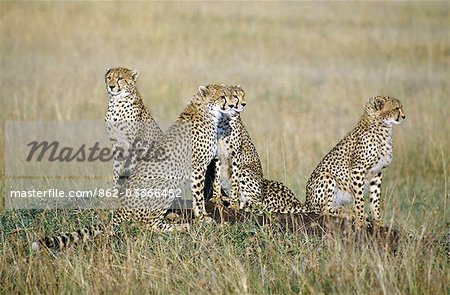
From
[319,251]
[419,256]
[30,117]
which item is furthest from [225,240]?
[30,117]

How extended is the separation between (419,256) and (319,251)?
0.55 metres

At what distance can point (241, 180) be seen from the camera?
696cm

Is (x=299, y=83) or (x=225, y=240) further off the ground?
(x=299, y=83)

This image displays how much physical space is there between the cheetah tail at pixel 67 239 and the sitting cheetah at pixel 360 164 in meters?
1.76

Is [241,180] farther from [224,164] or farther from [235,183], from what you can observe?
[224,164]

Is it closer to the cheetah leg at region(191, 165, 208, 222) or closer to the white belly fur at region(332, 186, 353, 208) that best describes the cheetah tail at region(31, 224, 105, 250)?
the cheetah leg at region(191, 165, 208, 222)

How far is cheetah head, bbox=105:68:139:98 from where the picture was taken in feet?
23.4

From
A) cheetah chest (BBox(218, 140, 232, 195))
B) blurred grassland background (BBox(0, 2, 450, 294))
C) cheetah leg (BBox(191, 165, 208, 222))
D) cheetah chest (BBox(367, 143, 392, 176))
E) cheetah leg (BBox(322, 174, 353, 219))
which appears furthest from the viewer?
blurred grassland background (BBox(0, 2, 450, 294))

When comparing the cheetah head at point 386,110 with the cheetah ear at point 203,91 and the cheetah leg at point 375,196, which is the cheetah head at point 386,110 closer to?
the cheetah leg at point 375,196

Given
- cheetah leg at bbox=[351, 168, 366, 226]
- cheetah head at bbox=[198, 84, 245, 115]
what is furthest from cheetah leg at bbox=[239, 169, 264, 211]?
cheetah leg at bbox=[351, 168, 366, 226]

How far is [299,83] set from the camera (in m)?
13.4

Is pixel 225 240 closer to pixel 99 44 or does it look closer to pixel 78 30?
pixel 99 44

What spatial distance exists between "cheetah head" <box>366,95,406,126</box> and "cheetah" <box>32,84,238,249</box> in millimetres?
990

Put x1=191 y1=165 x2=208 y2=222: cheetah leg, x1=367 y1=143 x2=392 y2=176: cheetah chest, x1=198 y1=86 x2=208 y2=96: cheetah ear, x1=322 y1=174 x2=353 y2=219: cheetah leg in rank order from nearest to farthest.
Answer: x1=191 y1=165 x2=208 y2=222: cheetah leg < x1=198 y1=86 x2=208 y2=96: cheetah ear < x1=367 y1=143 x2=392 y2=176: cheetah chest < x1=322 y1=174 x2=353 y2=219: cheetah leg
